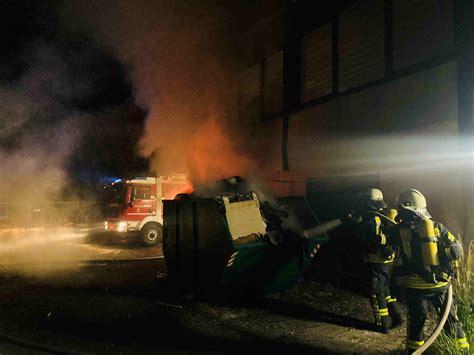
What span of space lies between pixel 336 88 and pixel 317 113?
27.4 inches

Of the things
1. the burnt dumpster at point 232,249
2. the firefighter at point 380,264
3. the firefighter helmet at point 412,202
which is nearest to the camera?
the firefighter helmet at point 412,202

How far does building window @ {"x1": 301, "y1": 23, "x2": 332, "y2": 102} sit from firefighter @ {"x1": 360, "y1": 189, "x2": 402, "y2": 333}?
14.1 feet

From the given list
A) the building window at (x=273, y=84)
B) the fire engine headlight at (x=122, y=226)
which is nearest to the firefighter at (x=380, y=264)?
the building window at (x=273, y=84)

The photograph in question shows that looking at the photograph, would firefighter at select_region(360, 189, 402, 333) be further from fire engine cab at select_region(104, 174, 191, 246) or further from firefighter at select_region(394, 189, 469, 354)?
fire engine cab at select_region(104, 174, 191, 246)

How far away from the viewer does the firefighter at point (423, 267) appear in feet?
10.7

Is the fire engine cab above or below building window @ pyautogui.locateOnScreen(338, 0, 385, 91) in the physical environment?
below

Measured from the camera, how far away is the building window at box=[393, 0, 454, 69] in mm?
5527

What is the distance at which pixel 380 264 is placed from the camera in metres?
4.54

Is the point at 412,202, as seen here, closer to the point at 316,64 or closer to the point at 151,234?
the point at 316,64

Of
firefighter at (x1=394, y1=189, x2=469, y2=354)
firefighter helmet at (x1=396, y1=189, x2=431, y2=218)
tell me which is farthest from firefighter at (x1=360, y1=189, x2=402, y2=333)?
firefighter at (x1=394, y1=189, x2=469, y2=354)

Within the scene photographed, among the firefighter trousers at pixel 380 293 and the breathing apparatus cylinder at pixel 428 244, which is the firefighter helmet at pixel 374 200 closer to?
the firefighter trousers at pixel 380 293

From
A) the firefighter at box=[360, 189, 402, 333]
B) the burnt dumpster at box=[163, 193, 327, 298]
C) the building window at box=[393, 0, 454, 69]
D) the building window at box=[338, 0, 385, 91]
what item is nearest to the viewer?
the firefighter at box=[360, 189, 402, 333]

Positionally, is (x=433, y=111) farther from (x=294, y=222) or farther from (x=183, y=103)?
(x=183, y=103)

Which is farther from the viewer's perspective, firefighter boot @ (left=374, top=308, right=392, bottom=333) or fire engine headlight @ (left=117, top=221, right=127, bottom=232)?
fire engine headlight @ (left=117, top=221, right=127, bottom=232)
